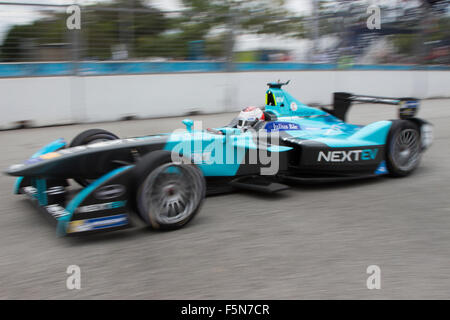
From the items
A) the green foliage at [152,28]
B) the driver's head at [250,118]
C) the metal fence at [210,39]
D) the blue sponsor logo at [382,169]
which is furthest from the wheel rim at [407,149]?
the green foliage at [152,28]

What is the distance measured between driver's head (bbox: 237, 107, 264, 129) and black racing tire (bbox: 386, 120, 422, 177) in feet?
5.09

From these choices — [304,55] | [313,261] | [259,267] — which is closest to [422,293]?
[313,261]

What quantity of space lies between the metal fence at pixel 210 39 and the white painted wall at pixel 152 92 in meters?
0.24

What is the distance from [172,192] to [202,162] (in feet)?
2.55

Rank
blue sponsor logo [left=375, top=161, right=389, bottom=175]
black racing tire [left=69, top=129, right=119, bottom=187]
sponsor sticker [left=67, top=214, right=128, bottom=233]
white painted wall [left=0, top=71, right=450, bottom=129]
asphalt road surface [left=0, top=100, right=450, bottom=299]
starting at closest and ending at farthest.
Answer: asphalt road surface [left=0, top=100, right=450, bottom=299], sponsor sticker [left=67, top=214, right=128, bottom=233], black racing tire [left=69, top=129, right=119, bottom=187], blue sponsor logo [left=375, top=161, right=389, bottom=175], white painted wall [left=0, top=71, right=450, bottom=129]

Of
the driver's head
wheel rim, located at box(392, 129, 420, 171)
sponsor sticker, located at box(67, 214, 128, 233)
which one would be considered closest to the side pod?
sponsor sticker, located at box(67, 214, 128, 233)

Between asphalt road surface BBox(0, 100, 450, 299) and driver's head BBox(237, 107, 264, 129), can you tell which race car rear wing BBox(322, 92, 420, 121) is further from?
driver's head BBox(237, 107, 264, 129)

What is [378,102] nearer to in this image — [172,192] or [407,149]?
[407,149]

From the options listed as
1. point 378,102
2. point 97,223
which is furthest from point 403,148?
point 97,223

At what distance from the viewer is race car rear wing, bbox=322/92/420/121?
18.1 feet

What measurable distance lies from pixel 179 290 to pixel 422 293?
1.44 meters

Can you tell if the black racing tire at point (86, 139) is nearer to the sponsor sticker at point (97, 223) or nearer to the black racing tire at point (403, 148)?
the sponsor sticker at point (97, 223)

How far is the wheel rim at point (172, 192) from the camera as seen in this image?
11.4 feet

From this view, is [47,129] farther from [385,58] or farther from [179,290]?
[385,58]
